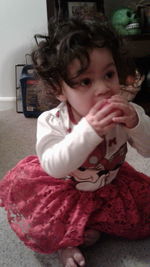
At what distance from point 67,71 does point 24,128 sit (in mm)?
929

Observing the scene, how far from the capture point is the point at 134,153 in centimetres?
120

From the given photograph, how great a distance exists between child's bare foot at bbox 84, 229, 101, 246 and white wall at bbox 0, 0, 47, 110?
1229mm

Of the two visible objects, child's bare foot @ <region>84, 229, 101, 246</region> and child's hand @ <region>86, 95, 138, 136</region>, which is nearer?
child's hand @ <region>86, 95, 138, 136</region>

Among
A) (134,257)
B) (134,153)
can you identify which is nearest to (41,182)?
(134,257)

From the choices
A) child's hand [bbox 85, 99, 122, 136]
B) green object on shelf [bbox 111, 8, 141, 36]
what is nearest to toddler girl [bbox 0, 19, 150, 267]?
child's hand [bbox 85, 99, 122, 136]

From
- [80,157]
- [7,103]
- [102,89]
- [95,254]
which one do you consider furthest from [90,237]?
[7,103]

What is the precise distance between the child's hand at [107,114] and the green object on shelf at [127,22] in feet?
3.13

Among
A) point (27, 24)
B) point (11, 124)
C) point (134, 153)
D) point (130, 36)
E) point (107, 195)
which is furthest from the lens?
point (27, 24)

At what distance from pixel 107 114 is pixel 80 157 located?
4.0 inches

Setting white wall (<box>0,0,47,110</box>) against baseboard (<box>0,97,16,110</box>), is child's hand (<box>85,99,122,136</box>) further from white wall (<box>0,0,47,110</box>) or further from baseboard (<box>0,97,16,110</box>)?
baseboard (<box>0,97,16,110</box>)

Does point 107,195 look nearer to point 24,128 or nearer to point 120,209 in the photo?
point 120,209

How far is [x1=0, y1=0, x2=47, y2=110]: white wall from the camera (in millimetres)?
1719

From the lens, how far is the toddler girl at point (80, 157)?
62 centimetres

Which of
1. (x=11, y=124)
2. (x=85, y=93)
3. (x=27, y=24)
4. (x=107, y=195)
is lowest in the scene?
(x=11, y=124)
